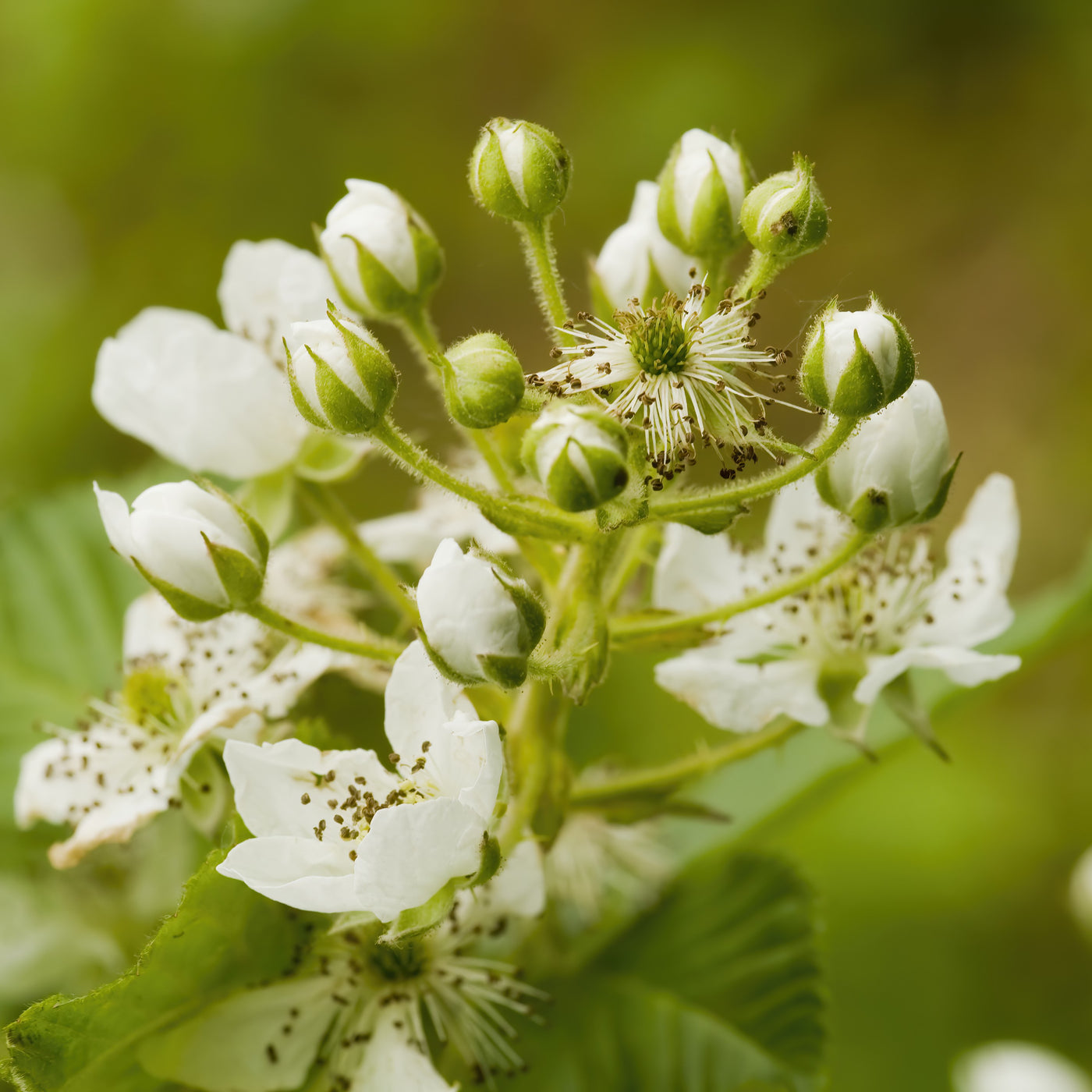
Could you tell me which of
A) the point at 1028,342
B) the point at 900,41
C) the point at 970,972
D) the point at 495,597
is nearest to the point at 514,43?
the point at 900,41

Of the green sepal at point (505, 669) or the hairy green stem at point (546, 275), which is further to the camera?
the hairy green stem at point (546, 275)

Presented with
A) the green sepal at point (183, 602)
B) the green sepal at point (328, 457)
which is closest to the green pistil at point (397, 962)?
the green sepal at point (183, 602)

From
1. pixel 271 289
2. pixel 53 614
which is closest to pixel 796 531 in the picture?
pixel 271 289

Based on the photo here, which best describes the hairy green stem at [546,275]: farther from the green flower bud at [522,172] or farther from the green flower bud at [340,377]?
the green flower bud at [340,377]

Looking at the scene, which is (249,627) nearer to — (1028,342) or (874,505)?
(874,505)

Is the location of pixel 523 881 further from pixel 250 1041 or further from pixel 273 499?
pixel 273 499

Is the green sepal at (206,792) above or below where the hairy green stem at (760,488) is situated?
below

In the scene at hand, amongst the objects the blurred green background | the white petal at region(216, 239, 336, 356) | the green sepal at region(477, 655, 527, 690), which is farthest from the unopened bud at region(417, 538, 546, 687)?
the blurred green background
